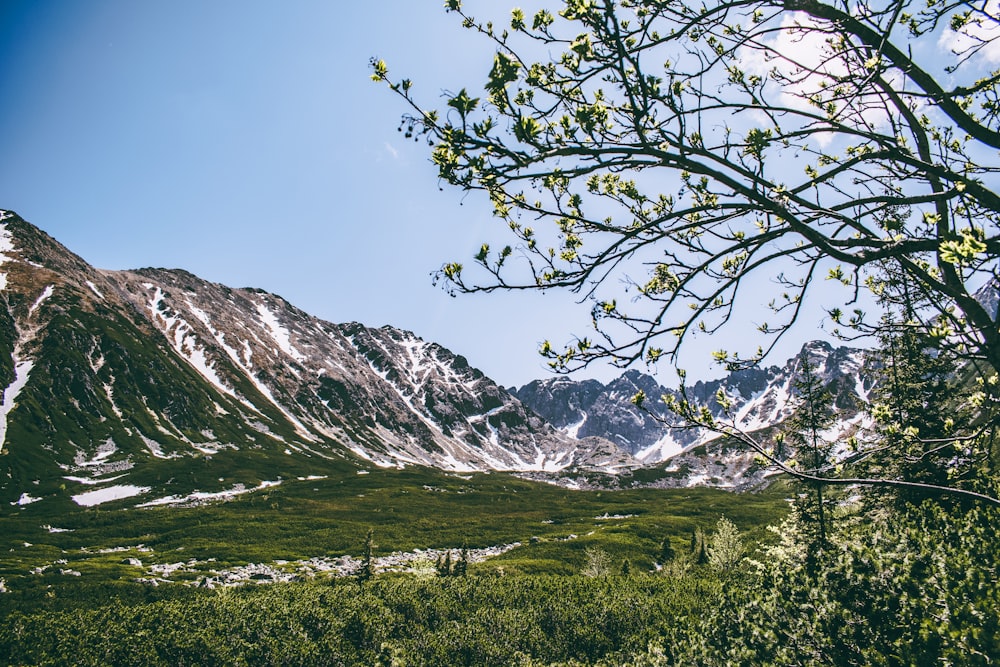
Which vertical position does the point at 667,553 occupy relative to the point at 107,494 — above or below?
above

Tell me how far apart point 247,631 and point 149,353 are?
187 meters

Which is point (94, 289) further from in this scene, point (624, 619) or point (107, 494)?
point (624, 619)

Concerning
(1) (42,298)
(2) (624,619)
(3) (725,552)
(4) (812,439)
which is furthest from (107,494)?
(4) (812,439)

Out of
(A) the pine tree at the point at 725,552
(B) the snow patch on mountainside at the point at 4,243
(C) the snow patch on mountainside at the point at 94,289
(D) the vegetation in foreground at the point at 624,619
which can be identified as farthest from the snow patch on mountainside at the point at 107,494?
(C) the snow patch on mountainside at the point at 94,289

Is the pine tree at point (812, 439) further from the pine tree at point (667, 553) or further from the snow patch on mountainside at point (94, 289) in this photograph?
the snow patch on mountainside at point (94, 289)

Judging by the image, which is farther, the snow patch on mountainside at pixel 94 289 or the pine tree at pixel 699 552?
the snow patch on mountainside at pixel 94 289

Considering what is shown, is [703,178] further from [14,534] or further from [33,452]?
[33,452]

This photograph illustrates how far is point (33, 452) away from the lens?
104m

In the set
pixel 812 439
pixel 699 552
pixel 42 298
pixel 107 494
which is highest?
pixel 42 298

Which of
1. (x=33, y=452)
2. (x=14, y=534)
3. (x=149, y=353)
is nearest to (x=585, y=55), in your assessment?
(x=14, y=534)

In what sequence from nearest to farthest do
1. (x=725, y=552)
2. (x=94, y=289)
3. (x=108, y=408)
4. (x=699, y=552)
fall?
(x=725, y=552) → (x=699, y=552) → (x=108, y=408) → (x=94, y=289)

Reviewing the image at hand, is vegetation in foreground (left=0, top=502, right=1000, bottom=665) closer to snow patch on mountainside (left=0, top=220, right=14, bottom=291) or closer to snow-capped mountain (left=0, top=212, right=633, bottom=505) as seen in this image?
snow-capped mountain (left=0, top=212, right=633, bottom=505)

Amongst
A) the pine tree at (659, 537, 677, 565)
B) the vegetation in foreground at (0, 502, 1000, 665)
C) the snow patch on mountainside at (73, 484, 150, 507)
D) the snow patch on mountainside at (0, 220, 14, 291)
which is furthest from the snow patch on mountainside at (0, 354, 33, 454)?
the pine tree at (659, 537, 677, 565)

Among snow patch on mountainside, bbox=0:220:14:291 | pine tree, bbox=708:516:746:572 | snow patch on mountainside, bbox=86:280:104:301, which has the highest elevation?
snow patch on mountainside, bbox=0:220:14:291
